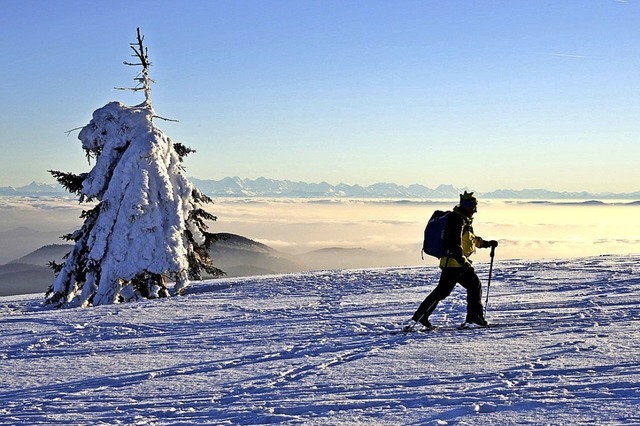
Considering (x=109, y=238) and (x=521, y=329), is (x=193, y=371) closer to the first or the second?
(x=521, y=329)

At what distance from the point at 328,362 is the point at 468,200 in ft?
12.4

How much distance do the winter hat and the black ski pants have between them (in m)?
1.04

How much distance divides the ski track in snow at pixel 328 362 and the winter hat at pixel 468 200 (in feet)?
6.57

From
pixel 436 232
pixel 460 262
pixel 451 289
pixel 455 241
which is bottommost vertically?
pixel 451 289

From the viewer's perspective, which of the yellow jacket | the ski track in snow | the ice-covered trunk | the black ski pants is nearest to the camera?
the ski track in snow

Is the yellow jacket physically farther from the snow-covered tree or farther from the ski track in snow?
the snow-covered tree

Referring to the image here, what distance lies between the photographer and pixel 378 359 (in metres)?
8.52

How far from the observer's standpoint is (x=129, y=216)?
62.0 ft

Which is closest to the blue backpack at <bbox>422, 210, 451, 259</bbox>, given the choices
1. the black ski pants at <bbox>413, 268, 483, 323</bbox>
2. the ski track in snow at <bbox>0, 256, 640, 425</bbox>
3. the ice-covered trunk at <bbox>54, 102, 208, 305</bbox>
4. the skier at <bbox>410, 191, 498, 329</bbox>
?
the skier at <bbox>410, 191, 498, 329</bbox>

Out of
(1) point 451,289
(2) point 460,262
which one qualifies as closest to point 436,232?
(2) point 460,262

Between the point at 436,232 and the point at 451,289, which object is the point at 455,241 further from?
the point at 451,289

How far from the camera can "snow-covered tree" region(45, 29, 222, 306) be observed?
1902 cm

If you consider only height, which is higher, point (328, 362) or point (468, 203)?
point (468, 203)

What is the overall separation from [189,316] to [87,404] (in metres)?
6.57
